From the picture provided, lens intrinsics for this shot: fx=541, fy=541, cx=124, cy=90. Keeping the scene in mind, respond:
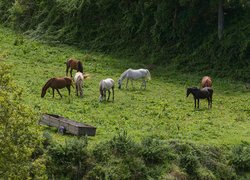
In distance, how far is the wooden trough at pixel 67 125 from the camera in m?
24.1

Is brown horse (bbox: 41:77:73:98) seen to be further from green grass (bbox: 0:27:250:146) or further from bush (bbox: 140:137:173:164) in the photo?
bush (bbox: 140:137:173:164)

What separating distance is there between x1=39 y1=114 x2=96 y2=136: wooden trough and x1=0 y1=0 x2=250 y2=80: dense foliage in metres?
18.0

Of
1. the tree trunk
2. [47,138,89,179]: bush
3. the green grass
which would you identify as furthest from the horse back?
[47,138,89,179]: bush

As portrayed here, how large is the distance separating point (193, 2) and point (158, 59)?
534cm

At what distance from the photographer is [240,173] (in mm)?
24781

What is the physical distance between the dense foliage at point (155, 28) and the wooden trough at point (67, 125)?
709 inches

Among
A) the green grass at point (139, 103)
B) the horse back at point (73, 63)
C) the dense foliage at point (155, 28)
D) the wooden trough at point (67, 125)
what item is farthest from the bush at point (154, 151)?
the dense foliage at point (155, 28)

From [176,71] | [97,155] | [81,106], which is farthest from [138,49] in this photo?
[97,155]

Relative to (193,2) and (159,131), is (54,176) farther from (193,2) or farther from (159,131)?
(193,2)

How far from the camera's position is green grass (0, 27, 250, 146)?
86.8 ft

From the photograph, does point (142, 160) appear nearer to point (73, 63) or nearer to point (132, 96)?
point (132, 96)

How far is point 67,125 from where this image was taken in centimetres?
2450

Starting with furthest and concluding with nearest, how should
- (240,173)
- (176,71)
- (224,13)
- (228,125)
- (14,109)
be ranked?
(224,13)
(176,71)
(228,125)
(240,173)
(14,109)

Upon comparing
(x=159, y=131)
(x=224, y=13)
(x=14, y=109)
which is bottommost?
(x=159, y=131)
